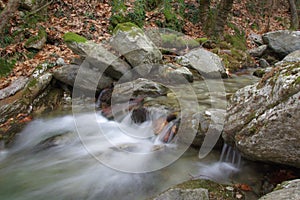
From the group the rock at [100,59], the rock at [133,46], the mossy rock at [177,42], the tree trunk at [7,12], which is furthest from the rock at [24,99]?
the mossy rock at [177,42]

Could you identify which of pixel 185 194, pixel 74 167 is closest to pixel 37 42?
pixel 74 167

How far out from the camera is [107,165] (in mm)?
4164

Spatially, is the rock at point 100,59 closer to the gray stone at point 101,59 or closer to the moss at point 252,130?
the gray stone at point 101,59

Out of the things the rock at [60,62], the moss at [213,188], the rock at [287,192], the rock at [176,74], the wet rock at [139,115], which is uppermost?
the rock at [60,62]

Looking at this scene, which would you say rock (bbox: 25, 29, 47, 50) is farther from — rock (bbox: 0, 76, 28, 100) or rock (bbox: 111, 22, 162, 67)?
rock (bbox: 111, 22, 162, 67)

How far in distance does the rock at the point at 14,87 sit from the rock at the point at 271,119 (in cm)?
462

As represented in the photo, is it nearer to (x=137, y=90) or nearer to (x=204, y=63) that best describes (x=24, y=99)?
(x=137, y=90)

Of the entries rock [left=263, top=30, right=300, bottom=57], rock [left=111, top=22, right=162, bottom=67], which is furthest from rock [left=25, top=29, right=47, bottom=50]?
rock [left=263, top=30, right=300, bottom=57]

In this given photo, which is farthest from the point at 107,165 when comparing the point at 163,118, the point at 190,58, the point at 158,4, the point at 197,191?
the point at 158,4

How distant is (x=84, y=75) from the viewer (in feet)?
20.4

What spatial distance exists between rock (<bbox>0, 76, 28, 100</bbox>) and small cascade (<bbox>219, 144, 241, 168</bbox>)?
4570 mm

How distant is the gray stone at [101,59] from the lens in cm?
603

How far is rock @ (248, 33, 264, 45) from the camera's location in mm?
11516

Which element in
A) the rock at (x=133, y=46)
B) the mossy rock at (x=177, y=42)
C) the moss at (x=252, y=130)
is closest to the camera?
the moss at (x=252, y=130)
